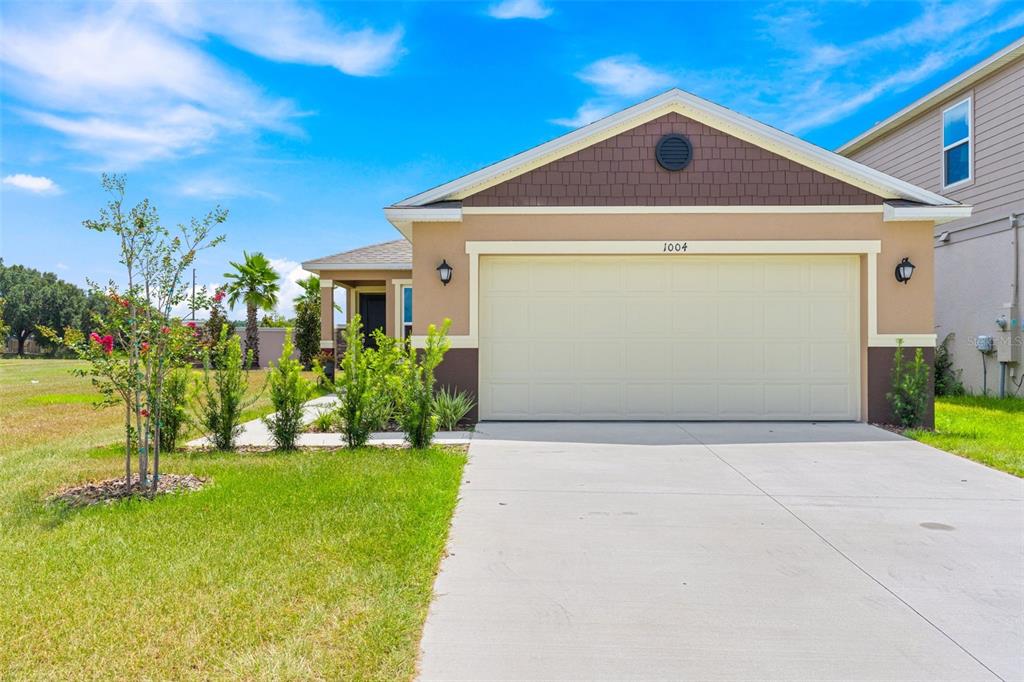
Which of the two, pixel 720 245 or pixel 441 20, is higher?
pixel 441 20

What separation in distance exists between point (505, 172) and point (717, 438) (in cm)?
462

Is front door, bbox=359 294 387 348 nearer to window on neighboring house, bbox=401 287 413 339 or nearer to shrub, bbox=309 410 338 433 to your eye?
window on neighboring house, bbox=401 287 413 339

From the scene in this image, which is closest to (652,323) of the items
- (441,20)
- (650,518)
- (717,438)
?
(717,438)

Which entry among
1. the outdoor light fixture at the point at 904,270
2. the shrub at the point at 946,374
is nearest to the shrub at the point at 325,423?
the outdoor light fixture at the point at 904,270

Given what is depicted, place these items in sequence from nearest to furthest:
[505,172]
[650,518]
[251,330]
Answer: [650,518], [505,172], [251,330]

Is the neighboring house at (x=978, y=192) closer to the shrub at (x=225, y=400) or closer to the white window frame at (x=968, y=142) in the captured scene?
the white window frame at (x=968, y=142)

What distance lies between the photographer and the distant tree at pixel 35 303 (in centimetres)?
4747

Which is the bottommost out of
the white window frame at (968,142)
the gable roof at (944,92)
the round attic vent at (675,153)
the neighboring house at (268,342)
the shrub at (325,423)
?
the shrub at (325,423)

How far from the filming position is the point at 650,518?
475 centimetres

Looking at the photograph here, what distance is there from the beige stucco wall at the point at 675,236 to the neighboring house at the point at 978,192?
434 centimetres

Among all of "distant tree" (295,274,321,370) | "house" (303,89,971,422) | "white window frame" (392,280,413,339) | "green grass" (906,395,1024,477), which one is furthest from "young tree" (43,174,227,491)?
"distant tree" (295,274,321,370)

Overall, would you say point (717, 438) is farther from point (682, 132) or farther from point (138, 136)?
point (138, 136)

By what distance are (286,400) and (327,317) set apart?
9389 mm

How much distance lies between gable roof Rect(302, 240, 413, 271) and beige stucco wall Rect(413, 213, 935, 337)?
5727 mm
